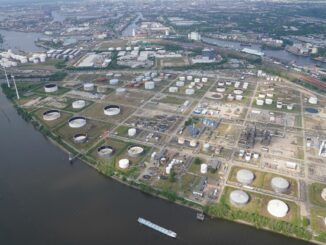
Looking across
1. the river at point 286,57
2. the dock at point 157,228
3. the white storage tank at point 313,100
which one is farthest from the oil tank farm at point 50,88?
the river at point 286,57

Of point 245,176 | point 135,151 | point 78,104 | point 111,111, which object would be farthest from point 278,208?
point 78,104

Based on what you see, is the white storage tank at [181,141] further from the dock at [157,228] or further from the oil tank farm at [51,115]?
the oil tank farm at [51,115]

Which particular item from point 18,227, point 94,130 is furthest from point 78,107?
point 18,227

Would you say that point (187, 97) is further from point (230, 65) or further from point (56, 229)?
point (56, 229)

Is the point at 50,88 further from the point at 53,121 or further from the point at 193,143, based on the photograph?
the point at 193,143

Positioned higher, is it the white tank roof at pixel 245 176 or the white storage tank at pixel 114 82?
the white tank roof at pixel 245 176

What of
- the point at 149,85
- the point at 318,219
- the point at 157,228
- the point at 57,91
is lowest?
the point at 157,228
